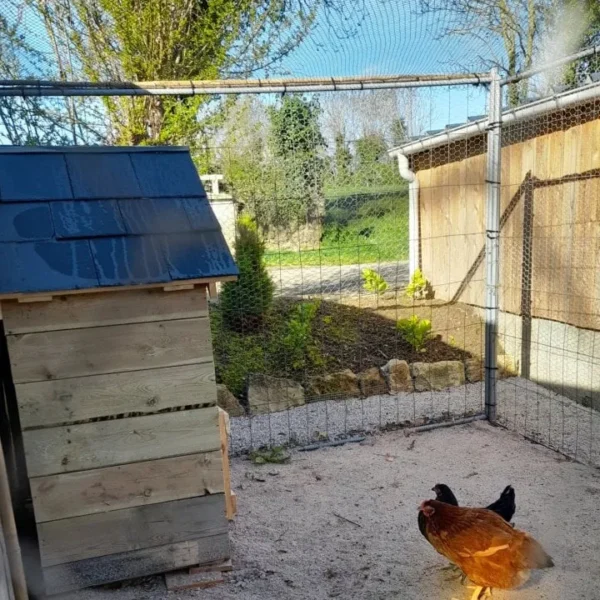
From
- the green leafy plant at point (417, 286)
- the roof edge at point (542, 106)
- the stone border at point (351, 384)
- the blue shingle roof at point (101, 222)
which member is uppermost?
the roof edge at point (542, 106)

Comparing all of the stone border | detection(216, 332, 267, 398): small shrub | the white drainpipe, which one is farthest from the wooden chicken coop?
the white drainpipe

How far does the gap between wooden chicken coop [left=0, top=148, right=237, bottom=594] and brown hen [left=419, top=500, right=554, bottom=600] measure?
828 millimetres

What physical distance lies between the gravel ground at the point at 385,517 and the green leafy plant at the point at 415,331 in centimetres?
117

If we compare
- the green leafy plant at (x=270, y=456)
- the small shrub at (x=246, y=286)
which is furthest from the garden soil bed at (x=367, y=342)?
the green leafy plant at (x=270, y=456)

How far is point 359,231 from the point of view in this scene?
420 centimetres

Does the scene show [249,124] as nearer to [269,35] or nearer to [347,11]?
[347,11]

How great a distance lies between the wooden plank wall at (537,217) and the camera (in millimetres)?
3478

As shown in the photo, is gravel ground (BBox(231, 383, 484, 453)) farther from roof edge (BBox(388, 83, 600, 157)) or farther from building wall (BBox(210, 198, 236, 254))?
roof edge (BBox(388, 83, 600, 157))

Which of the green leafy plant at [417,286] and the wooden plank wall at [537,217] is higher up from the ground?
the wooden plank wall at [537,217]

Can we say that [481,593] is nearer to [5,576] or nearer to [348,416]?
A: [5,576]

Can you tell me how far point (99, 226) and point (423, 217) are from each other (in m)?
4.32

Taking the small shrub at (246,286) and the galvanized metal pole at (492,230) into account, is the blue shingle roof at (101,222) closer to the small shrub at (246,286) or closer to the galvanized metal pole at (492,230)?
the galvanized metal pole at (492,230)

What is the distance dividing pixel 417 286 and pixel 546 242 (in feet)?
4.83

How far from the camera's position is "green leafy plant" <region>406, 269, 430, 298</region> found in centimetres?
516
